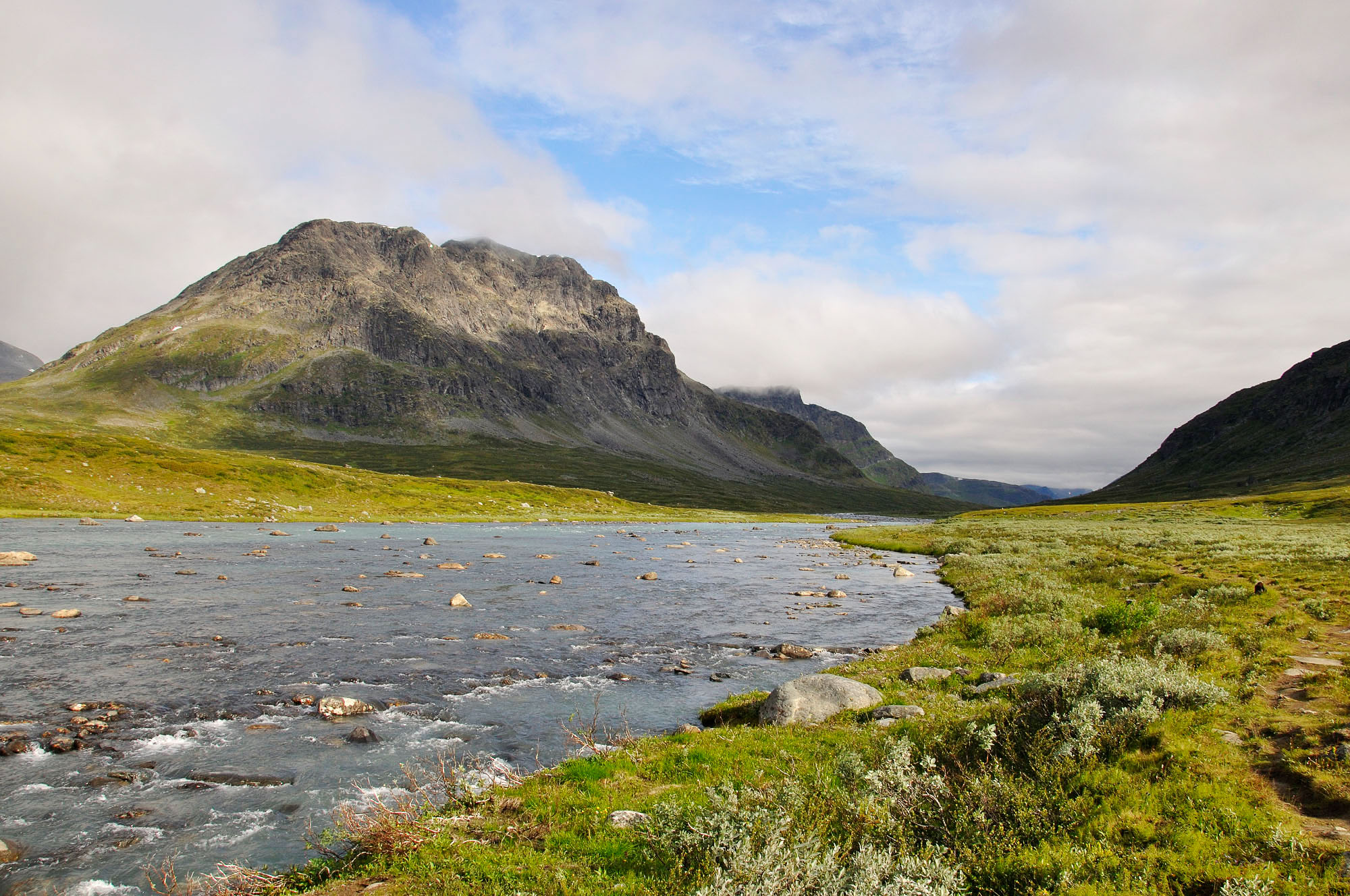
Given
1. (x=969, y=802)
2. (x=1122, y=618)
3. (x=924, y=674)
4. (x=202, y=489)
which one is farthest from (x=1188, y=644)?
(x=202, y=489)

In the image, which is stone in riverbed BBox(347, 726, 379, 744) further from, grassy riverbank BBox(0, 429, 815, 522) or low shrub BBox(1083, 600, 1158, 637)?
grassy riverbank BBox(0, 429, 815, 522)

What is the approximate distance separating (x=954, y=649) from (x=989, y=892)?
17.4 metres

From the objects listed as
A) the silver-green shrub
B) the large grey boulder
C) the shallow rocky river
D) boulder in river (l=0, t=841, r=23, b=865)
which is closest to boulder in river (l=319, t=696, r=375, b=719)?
the shallow rocky river

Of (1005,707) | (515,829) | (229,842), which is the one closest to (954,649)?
(1005,707)

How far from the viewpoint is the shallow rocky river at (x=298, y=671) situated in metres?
13.4

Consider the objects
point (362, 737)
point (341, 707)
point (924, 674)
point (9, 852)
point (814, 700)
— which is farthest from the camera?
point (924, 674)

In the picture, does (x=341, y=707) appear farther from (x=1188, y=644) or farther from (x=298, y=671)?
(x=1188, y=644)

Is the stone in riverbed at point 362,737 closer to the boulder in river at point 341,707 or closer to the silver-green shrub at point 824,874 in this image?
the boulder in river at point 341,707

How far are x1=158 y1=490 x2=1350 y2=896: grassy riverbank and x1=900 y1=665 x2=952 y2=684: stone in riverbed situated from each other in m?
0.41

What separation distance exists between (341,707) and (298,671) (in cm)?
551

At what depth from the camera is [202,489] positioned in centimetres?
10531

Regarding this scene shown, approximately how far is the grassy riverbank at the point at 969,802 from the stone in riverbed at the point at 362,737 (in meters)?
6.40

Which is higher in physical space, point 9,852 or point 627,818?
point 627,818

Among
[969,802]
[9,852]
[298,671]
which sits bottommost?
[298,671]
